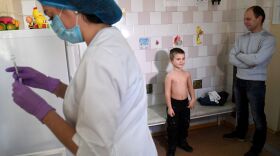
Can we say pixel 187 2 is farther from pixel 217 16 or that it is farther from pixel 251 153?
pixel 251 153

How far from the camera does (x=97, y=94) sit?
0.68m

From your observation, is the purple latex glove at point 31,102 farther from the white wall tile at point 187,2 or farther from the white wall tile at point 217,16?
the white wall tile at point 217,16

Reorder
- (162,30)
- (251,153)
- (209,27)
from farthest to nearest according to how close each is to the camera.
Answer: (209,27)
(162,30)
(251,153)

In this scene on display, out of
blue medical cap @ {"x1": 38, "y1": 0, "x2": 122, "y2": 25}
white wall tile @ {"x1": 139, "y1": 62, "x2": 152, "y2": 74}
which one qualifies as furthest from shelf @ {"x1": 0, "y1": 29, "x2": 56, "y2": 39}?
white wall tile @ {"x1": 139, "y1": 62, "x2": 152, "y2": 74}

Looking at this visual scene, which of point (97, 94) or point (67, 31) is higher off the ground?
point (67, 31)

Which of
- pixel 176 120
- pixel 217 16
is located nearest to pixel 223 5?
pixel 217 16

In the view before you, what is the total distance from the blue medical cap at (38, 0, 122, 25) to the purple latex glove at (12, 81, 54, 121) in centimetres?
29

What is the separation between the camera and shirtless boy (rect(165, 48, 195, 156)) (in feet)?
7.74

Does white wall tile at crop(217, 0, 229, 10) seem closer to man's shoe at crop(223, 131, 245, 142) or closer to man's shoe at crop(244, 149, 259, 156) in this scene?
man's shoe at crop(223, 131, 245, 142)

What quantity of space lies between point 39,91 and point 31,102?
1.98ft

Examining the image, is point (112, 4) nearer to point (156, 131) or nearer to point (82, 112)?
point (82, 112)

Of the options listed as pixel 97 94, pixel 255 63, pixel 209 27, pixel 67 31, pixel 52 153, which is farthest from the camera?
pixel 209 27

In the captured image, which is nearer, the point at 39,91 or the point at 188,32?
the point at 39,91

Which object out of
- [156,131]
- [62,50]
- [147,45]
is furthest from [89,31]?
[156,131]
